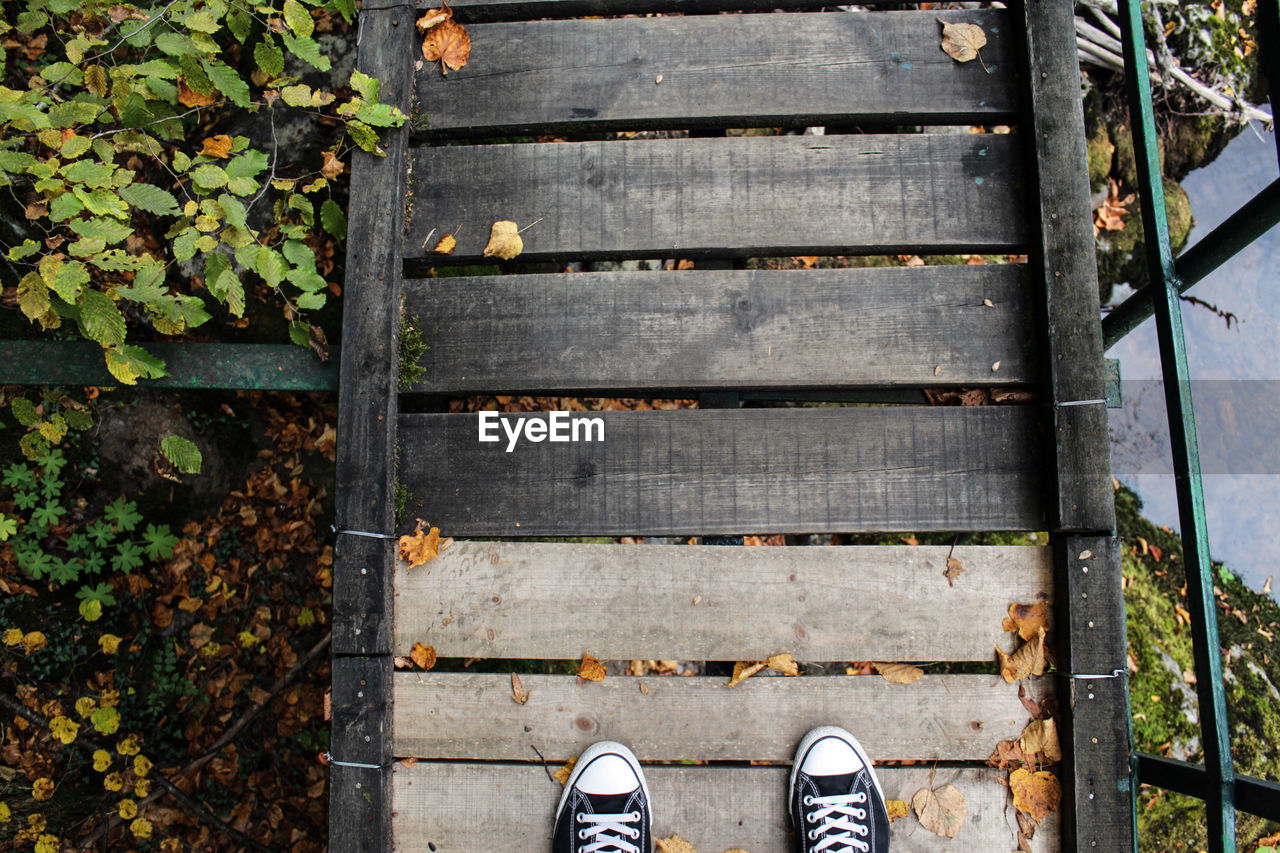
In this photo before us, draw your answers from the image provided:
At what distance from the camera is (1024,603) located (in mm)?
2150

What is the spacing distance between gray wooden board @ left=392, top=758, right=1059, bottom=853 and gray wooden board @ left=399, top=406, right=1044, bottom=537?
30.8 inches

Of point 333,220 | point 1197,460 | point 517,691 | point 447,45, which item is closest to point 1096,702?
point 1197,460

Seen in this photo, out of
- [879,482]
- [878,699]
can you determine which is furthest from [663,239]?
[878,699]

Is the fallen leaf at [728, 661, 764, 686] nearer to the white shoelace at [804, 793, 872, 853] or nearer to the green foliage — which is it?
the white shoelace at [804, 793, 872, 853]

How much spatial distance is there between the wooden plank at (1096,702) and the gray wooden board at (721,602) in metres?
0.11

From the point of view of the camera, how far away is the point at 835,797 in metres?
2.06

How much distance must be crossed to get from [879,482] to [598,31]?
1800mm

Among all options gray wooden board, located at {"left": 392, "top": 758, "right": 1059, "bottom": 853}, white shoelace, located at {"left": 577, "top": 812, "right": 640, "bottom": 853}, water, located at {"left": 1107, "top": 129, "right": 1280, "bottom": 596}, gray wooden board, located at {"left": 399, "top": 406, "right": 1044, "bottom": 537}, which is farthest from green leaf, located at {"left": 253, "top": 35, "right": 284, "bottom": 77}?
water, located at {"left": 1107, "top": 129, "right": 1280, "bottom": 596}

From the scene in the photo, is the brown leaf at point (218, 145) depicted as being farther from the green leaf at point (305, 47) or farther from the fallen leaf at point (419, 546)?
the fallen leaf at point (419, 546)

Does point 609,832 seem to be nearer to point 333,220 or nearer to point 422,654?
point 422,654

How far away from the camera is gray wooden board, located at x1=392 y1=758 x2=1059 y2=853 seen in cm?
215

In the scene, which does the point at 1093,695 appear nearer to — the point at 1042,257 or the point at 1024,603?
the point at 1024,603

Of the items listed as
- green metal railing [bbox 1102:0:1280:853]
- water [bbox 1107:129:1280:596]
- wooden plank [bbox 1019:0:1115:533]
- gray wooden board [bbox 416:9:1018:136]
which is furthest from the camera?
water [bbox 1107:129:1280:596]

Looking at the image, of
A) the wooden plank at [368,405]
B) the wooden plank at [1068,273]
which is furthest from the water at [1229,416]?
the wooden plank at [368,405]
